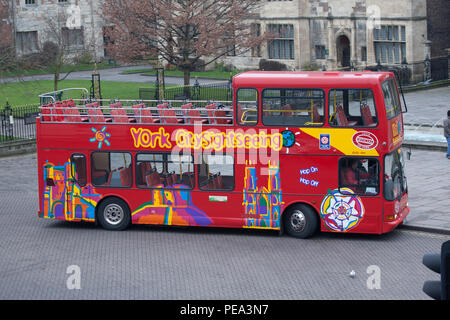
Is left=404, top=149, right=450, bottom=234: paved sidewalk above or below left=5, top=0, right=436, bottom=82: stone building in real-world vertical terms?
below

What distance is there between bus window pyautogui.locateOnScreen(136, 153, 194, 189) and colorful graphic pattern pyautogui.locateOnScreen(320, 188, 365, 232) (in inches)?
121

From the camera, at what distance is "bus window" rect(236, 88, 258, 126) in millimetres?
17922

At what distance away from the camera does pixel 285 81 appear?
1769cm

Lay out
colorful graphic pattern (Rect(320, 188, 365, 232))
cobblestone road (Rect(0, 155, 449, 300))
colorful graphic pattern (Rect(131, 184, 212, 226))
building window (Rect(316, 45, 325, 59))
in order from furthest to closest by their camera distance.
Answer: building window (Rect(316, 45, 325, 59))
colorful graphic pattern (Rect(131, 184, 212, 226))
colorful graphic pattern (Rect(320, 188, 365, 232))
cobblestone road (Rect(0, 155, 449, 300))

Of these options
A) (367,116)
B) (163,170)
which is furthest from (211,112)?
(367,116)

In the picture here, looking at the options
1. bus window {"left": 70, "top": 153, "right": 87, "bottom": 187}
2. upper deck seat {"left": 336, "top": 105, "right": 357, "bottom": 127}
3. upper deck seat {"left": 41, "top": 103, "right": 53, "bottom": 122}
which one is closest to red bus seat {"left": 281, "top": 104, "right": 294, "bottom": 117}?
upper deck seat {"left": 336, "top": 105, "right": 357, "bottom": 127}

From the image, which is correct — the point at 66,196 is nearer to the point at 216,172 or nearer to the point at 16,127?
the point at 216,172

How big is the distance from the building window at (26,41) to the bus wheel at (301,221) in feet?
162

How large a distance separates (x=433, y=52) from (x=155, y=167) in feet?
106

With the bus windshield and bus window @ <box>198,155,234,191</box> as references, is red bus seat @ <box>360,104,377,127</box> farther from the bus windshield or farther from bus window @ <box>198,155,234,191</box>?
bus window @ <box>198,155,234,191</box>

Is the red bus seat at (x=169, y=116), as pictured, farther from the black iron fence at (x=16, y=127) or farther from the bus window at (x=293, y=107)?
the black iron fence at (x=16, y=127)

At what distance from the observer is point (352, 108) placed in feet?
58.2

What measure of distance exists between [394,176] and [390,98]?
1.64 m
